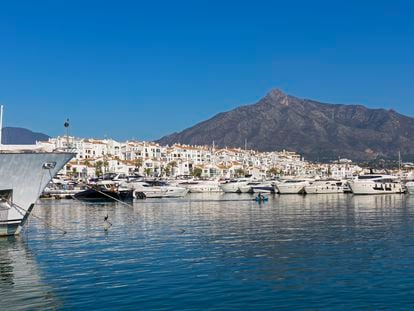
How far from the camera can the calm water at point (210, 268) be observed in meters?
15.8

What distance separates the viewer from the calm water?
622 inches

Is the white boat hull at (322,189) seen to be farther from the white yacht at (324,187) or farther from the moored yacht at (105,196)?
the moored yacht at (105,196)

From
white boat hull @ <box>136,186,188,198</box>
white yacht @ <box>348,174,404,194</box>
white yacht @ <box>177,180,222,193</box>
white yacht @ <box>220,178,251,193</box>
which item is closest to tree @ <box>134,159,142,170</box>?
white yacht @ <box>177,180,222,193</box>

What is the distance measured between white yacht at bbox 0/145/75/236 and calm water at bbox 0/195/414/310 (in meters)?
1.38

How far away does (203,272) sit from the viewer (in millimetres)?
19750

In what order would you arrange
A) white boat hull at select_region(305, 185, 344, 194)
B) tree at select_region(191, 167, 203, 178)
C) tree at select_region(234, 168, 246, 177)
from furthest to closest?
tree at select_region(234, 168, 246, 177) < tree at select_region(191, 167, 203, 178) < white boat hull at select_region(305, 185, 344, 194)

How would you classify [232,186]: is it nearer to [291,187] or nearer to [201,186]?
[201,186]

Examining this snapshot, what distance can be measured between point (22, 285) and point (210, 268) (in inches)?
263

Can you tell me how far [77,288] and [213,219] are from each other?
25.4 m

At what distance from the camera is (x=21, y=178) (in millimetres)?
28609

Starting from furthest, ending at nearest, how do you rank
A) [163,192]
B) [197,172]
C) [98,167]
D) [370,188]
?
[197,172]
[98,167]
[370,188]
[163,192]

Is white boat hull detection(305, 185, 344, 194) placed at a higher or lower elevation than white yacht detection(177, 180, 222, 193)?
lower

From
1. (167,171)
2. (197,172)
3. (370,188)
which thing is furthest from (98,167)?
(370,188)

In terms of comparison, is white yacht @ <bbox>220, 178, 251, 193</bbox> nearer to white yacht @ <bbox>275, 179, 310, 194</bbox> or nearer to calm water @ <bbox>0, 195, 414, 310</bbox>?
white yacht @ <bbox>275, 179, 310, 194</bbox>
